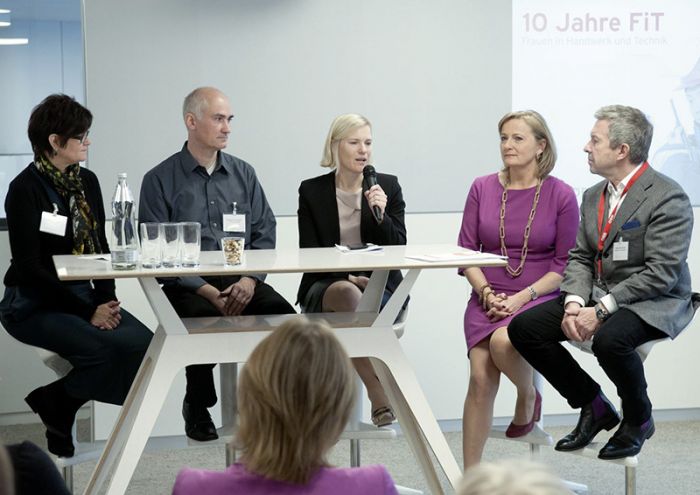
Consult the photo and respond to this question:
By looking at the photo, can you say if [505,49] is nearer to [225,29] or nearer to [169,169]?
[225,29]

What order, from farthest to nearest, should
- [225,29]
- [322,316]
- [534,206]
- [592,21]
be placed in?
1. [592,21]
2. [225,29]
3. [534,206]
4. [322,316]

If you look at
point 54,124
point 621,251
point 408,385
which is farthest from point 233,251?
point 621,251

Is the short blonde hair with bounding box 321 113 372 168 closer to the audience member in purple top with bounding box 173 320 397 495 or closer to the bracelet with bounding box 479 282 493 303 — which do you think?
the bracelet with bounding box 479 282 493 303

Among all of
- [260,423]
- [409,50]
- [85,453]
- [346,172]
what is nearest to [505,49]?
[409,50]

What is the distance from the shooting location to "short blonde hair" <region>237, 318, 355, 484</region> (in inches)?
69.0

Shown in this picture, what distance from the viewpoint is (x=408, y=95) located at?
518cm

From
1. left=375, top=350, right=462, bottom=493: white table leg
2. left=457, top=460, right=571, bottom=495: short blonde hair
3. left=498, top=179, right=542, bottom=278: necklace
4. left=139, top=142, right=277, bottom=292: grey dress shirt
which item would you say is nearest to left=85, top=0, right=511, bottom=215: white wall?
left=139, top=142, right=277, bottom=292: grey dress shirt

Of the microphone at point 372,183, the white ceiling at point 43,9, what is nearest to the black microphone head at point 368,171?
the microphone at point 372,183

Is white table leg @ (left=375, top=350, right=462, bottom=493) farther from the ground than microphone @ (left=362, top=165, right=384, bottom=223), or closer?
closer

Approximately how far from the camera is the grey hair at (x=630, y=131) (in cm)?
400

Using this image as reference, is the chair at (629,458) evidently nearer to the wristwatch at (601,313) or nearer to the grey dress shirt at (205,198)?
the wristwatch at (601,313)

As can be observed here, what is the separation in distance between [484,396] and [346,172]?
3.77 feet

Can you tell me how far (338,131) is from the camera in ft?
14.7

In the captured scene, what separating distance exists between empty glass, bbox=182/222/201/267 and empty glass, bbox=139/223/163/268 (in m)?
0.07
